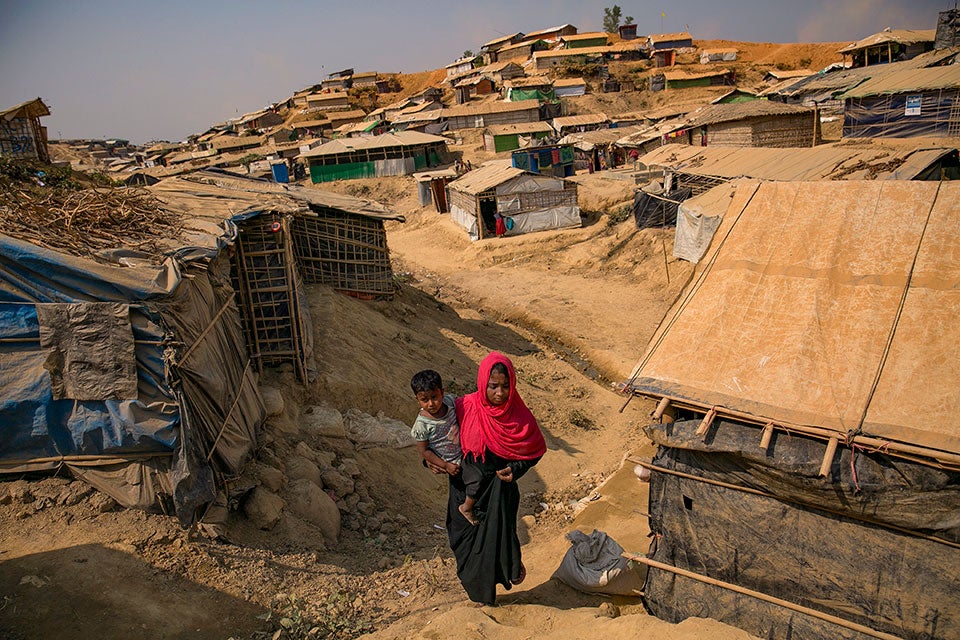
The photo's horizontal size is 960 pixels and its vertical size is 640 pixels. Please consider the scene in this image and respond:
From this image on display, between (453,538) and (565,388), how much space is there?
6.54 metres

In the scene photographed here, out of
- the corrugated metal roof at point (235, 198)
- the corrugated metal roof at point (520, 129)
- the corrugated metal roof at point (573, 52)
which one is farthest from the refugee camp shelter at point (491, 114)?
the corrugated metal roof at point (235, 198)

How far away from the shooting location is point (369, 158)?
32312 mm

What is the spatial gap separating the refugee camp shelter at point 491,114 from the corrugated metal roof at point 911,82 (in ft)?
66.0

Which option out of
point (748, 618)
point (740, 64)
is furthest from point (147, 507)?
point (740, 64)

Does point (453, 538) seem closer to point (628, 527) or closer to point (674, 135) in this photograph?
point (628, 527)

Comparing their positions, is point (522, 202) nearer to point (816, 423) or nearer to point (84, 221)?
point (84, 221)

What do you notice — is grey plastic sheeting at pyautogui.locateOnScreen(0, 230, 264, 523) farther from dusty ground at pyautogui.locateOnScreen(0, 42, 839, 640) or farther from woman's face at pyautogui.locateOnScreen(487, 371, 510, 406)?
woman's face at pyautogui.locateOnScreen(487, 371, 510, 406)

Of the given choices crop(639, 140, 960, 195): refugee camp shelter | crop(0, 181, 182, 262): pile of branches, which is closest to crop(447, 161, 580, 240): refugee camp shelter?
crop(639, 140, 960, 195): refugee camp shelter

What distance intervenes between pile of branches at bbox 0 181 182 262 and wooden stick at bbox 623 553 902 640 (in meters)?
4.58

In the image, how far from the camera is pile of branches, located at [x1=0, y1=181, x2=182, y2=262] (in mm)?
4938

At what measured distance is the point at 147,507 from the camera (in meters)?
4.68

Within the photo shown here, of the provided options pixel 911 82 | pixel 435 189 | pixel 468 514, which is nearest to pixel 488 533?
pixel 468 514

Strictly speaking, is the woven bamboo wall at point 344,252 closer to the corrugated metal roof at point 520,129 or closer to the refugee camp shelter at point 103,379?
the refugee camp shelter at point 103,379

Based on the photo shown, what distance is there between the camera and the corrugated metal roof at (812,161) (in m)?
12.0
